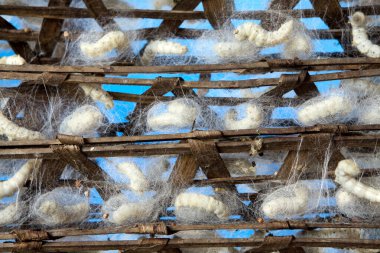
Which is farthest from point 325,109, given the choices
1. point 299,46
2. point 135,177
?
point 135,177

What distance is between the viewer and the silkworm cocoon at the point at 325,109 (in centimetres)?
118

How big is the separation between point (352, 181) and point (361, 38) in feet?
1.19

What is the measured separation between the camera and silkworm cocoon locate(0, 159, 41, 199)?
1227mm

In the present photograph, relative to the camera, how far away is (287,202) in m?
1.19

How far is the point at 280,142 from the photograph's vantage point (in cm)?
114

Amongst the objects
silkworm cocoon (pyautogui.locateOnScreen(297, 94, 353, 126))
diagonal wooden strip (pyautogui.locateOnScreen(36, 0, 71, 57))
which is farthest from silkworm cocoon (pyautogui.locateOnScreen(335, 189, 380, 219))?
diagonal wooden strip (pyautogui.locateOnScreen(36, 0, 71, 57))

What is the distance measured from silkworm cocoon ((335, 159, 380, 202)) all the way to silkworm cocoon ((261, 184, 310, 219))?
87 millimetres

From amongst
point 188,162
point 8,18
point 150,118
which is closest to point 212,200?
point 188,162

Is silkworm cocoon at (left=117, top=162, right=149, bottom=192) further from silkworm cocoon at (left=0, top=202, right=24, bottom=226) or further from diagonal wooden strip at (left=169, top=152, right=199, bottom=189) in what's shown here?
silkworm cocoon at (left=0, top=202, right=24, bottom=226)

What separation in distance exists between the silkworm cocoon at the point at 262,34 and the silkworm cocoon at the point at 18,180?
A: 519mm

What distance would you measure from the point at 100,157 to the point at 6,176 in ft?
0.90

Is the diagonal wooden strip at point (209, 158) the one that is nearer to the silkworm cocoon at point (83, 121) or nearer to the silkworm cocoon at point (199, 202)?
the silkworm cocoon at point (199, 202)

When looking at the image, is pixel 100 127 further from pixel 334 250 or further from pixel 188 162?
pixel 334 250

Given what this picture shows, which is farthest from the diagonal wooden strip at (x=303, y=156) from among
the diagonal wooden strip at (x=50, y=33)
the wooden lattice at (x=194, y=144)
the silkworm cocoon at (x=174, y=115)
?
the diagonal wooden strip at (x=50, y=33)
